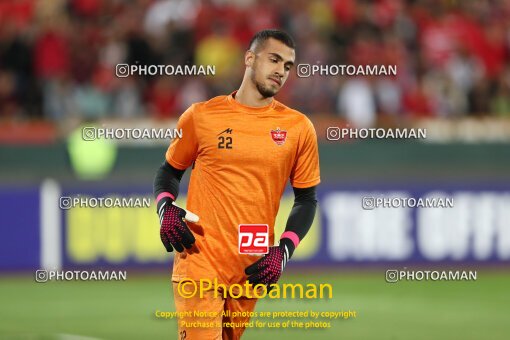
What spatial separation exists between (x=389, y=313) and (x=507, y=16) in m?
7.95

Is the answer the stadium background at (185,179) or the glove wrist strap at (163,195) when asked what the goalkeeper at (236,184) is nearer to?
the glove wrist strap at (163,195)

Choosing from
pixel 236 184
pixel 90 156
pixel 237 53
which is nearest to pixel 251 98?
pixel 236 184

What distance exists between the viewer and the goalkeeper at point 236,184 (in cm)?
629

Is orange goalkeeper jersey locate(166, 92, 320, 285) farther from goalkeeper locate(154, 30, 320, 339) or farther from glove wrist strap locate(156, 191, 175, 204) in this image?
glove wrist strap locate(156, 191, 175, 204)

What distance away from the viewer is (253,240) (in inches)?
249

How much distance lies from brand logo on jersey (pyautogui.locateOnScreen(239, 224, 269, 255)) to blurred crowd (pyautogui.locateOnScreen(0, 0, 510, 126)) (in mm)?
8354

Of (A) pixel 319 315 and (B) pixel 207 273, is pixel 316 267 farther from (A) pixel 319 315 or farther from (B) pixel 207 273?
(B) pixel 207 273

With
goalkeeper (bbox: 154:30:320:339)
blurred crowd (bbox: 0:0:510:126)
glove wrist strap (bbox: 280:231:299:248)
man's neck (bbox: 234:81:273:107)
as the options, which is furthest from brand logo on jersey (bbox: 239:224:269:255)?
blurred crowd (bbox: 0:0:510:126)

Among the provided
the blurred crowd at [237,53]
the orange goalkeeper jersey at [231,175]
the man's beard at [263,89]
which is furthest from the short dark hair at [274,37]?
the blurred crowd at [237,53]

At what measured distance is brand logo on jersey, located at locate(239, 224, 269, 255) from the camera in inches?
249

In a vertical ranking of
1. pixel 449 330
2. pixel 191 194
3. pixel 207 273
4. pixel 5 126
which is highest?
pixel 5 126

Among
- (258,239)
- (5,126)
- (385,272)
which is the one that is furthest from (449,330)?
(5,126)

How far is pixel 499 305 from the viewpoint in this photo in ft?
40.2

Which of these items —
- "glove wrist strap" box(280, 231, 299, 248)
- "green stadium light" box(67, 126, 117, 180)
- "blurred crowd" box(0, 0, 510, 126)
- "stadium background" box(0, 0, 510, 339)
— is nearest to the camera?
"glove wrist strap" box(280, 231, 299, 248)
